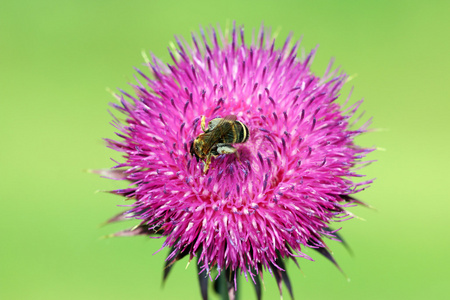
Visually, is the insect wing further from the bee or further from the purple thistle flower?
the purple thistle flower

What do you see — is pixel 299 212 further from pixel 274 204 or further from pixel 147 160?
pixel 147 160

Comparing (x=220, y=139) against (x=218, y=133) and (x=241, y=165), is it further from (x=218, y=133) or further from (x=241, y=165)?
(x=241, y=165)

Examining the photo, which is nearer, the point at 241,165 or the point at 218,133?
the point at 218,133

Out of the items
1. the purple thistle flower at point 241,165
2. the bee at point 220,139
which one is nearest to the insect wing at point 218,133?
the bee at point 220,139

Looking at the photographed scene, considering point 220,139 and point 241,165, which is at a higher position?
point 220,139

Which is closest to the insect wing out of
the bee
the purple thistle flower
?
the bee

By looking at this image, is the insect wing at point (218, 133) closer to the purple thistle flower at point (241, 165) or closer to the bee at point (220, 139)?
the bee at point (220, 139)

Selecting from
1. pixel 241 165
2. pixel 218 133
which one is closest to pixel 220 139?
pixel 218 133
